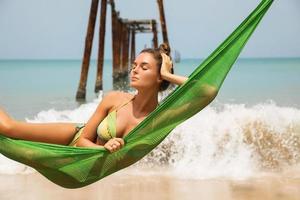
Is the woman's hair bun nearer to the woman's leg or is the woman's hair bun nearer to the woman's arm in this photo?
the woman's arm

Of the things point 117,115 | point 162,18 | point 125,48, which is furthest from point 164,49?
point 125,48

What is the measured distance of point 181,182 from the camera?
4812 mm

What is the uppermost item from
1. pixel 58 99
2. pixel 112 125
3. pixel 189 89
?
pixel 58 99

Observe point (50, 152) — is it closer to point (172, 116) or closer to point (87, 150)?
point (87, 150)

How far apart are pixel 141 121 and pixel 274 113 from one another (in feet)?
17.6

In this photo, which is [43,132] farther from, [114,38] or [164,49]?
[114,38]

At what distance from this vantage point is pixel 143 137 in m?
2.34

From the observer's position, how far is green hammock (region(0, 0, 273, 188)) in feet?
7.59

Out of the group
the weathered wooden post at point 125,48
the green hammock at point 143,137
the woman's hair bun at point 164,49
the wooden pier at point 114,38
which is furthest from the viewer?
the weathered wooden post at point 125,48

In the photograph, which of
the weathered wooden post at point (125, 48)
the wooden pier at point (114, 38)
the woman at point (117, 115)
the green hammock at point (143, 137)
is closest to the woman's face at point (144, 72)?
the woman at point (117, 115)

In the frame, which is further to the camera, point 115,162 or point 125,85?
point 125,85

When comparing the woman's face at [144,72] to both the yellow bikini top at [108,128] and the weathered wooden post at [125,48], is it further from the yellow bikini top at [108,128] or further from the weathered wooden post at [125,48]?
the weathered wooden post at [125,48]

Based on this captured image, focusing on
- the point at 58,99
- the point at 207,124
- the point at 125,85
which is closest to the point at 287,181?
the point at 207,124

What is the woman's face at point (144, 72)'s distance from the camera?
7.80 feet
